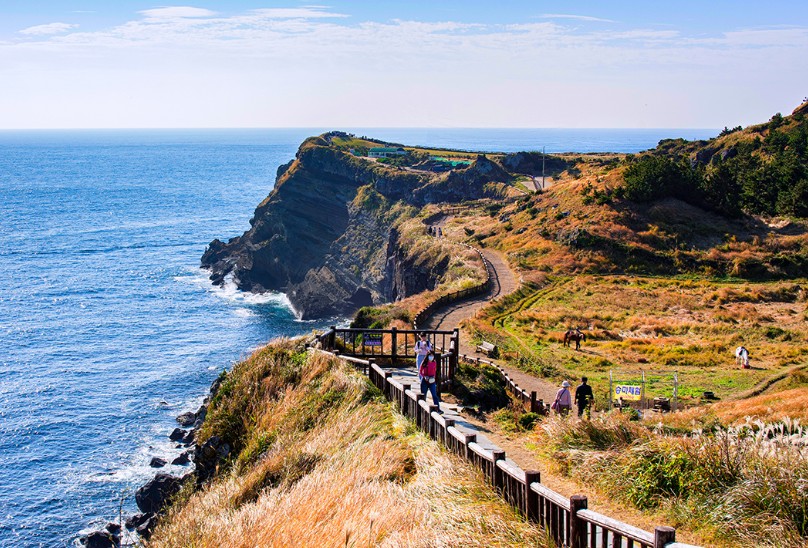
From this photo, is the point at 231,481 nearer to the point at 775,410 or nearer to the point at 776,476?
the point at 776,476

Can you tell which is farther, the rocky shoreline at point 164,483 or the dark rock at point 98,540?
the dark rock at point 98,540

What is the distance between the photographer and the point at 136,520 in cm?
3647

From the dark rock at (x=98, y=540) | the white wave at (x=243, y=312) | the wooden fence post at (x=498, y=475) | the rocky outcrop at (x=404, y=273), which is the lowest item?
the white wave at (x=243, y=312)

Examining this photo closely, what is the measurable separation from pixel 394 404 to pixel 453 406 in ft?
13.2

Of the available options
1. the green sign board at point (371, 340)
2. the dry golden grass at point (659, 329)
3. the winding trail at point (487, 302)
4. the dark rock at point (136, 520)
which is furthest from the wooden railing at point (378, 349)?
the dark rock at point (136, 520)

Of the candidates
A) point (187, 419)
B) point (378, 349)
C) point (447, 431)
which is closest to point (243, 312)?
point (187, 419)

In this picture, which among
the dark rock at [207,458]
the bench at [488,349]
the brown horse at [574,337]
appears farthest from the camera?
the brown horse at [574,337]

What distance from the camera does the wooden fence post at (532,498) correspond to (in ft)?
28.5

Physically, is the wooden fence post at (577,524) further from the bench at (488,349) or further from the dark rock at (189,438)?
the dark rock at (189,438)

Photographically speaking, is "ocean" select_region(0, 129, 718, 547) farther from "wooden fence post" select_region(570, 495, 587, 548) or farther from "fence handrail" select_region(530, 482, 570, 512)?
"wooden fence post" select_region(570, 495, 587, 548)

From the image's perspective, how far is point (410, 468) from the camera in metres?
11.7

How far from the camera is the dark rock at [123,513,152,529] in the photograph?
36.1 meters

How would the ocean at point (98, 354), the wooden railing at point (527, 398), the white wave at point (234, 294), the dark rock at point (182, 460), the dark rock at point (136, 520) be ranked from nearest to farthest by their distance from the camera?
the wooden railing at point (527, 398), the dark rock at point (136, 520), the ocean at point (98, 354), the dark rock at point (182, 460), the white wave at point (234, 294)

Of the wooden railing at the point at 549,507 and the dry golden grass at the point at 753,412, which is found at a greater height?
the wooden railing at the point at 549,507
